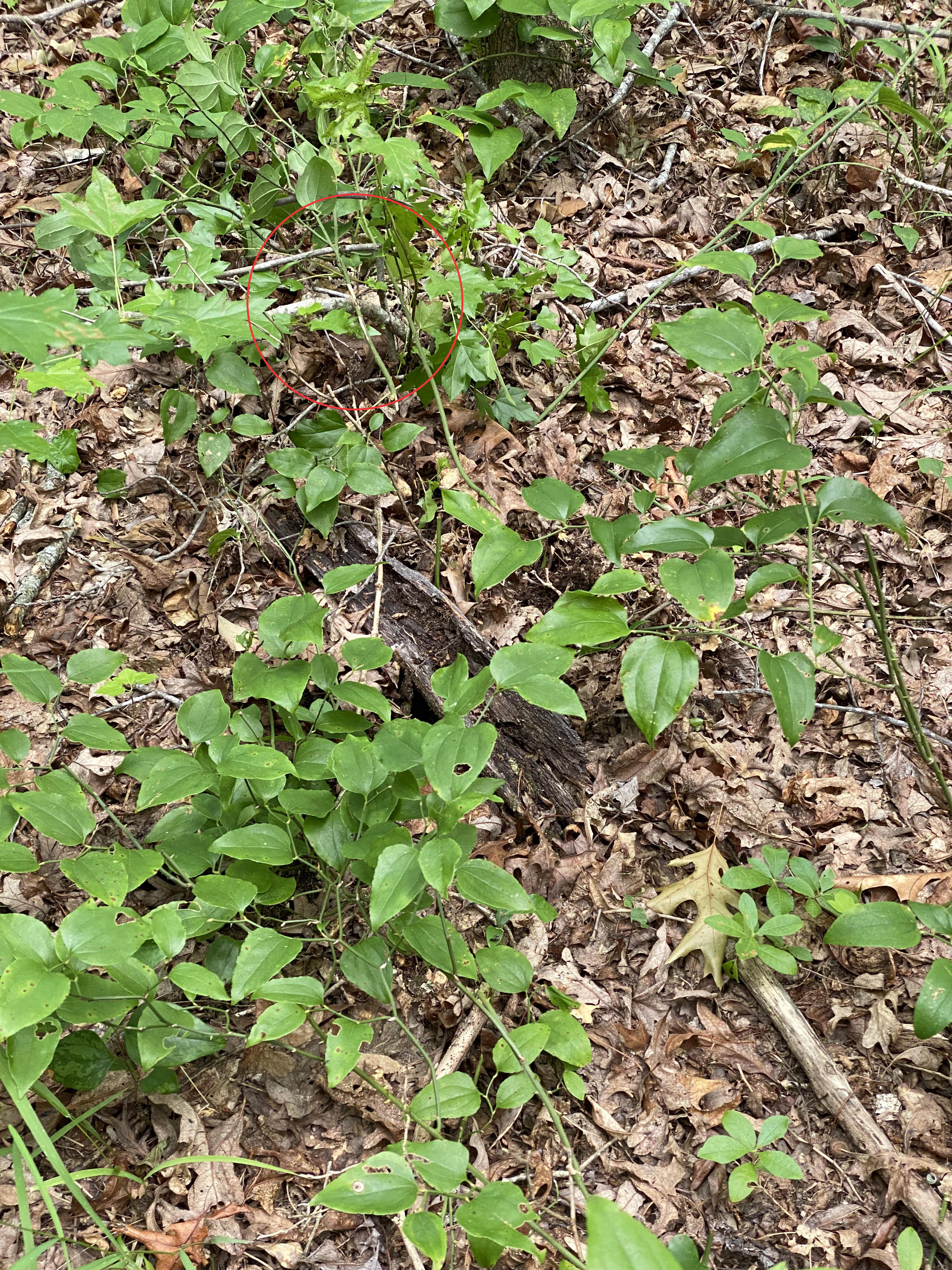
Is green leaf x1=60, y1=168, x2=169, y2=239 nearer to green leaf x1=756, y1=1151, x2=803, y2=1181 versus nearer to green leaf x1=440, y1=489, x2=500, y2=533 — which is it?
green leaf x1=440, y1=489, x2=500, y2=533

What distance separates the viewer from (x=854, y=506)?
1.93 metres

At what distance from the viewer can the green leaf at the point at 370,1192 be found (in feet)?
4.69

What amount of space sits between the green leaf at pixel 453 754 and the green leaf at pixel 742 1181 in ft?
3.26

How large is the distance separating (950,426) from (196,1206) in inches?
131

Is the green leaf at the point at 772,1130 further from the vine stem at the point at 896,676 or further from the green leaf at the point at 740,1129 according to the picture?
the vine stem at the point at 896,676

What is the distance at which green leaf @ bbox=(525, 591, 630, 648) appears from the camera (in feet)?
6.15

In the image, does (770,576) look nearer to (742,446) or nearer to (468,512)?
(742,446)

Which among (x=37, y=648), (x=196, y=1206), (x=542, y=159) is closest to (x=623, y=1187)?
(x=196, y=1206)

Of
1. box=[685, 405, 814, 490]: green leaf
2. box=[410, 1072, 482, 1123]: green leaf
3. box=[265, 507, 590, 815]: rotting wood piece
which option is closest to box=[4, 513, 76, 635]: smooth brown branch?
box=[265, 507, 590, 815]: rotting wood piece

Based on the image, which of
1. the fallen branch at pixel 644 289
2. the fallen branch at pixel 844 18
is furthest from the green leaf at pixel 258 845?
the fallen branch at pixel 844 18

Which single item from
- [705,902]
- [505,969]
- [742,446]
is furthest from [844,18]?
[505,969]

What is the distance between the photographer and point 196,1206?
1847 mm

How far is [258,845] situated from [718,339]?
151 centimetres

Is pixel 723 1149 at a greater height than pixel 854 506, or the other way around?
pixel 854 506
